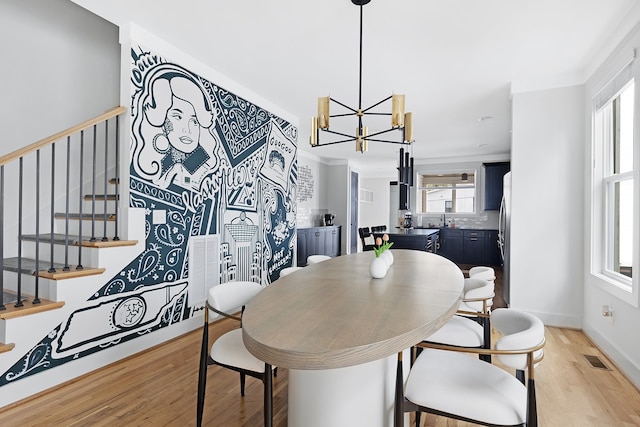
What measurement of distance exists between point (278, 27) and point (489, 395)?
2.85 meters

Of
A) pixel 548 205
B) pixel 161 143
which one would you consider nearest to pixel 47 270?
pixel 161 143

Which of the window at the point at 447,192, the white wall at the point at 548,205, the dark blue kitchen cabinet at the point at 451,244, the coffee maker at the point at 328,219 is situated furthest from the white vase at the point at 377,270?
the window at the point at 447,192

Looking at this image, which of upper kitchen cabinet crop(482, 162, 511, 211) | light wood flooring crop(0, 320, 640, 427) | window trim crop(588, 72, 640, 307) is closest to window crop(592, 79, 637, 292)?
window trim crop(588, 72, 640, 307)

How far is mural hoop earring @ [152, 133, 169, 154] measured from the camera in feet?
9.64

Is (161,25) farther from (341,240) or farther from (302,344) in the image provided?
(341,240)

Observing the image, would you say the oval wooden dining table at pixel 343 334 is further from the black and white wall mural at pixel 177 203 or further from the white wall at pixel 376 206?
the white wall at pixel 376 206

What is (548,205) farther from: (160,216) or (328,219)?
(328,219)

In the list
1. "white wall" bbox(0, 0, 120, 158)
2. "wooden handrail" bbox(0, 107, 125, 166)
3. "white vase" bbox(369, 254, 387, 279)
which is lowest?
"white vase" bbox(369, 254, 387, 279)

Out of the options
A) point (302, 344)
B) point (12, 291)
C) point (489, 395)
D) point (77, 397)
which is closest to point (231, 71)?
point (12, 291)

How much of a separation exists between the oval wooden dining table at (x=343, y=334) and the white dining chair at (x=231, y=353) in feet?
0.44

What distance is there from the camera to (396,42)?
298 cm

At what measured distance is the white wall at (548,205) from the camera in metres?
3.55

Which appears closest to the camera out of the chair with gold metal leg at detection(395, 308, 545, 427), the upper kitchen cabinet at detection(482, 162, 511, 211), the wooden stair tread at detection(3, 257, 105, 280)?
the chair with gold metal leg at detection(395, 308, 545, 427)

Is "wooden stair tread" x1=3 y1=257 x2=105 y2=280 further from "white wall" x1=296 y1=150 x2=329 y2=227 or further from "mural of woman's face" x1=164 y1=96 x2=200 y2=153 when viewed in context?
"white wall" x1=296 y1=150 x2=329 y2=227
